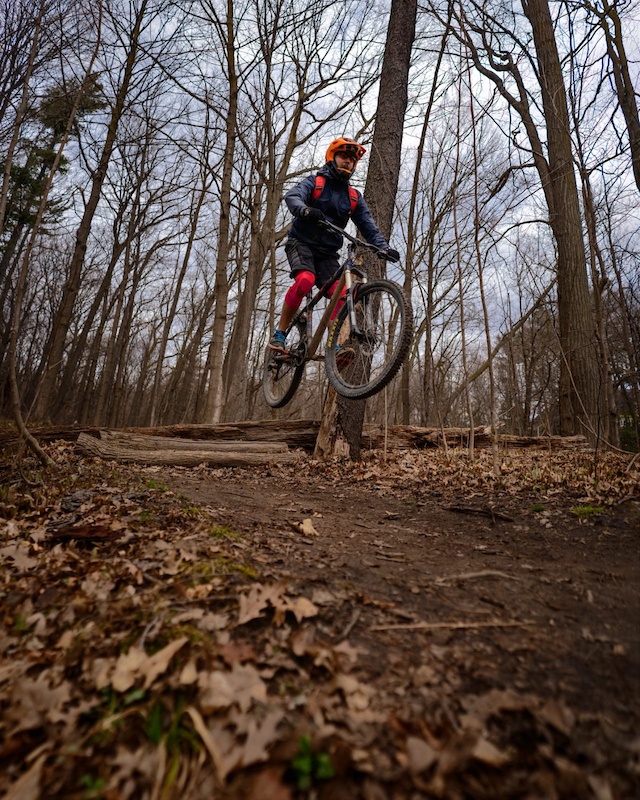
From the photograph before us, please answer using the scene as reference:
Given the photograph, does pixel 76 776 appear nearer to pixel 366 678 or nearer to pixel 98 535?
pixel 366 678

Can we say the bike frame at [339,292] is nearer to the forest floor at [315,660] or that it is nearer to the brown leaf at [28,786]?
the forest floor at [315,660]

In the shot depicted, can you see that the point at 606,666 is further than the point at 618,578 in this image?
No

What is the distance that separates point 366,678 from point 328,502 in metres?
2.84

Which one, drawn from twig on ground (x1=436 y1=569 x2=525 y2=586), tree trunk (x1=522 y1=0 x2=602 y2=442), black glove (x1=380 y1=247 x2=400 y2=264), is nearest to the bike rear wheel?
black glove (x1=380 y1=247 x2=400 y2=264)

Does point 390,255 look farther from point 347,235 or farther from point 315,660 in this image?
point 315,660

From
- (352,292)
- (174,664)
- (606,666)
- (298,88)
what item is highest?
(298,88)

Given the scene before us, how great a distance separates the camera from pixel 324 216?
475 cm

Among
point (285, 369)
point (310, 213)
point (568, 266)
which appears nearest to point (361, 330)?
point (310, 213)

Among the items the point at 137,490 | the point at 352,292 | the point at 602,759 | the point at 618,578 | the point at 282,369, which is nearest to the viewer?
the point at 602,759

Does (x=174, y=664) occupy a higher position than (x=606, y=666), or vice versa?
(x=606, y=666)

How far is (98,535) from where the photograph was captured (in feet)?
8.93

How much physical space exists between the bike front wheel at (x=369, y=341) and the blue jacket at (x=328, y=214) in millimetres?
717

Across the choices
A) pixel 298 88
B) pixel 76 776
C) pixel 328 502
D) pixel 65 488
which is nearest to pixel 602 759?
pixel 76 776

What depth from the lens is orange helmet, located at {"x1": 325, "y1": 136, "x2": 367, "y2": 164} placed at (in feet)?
15.4
